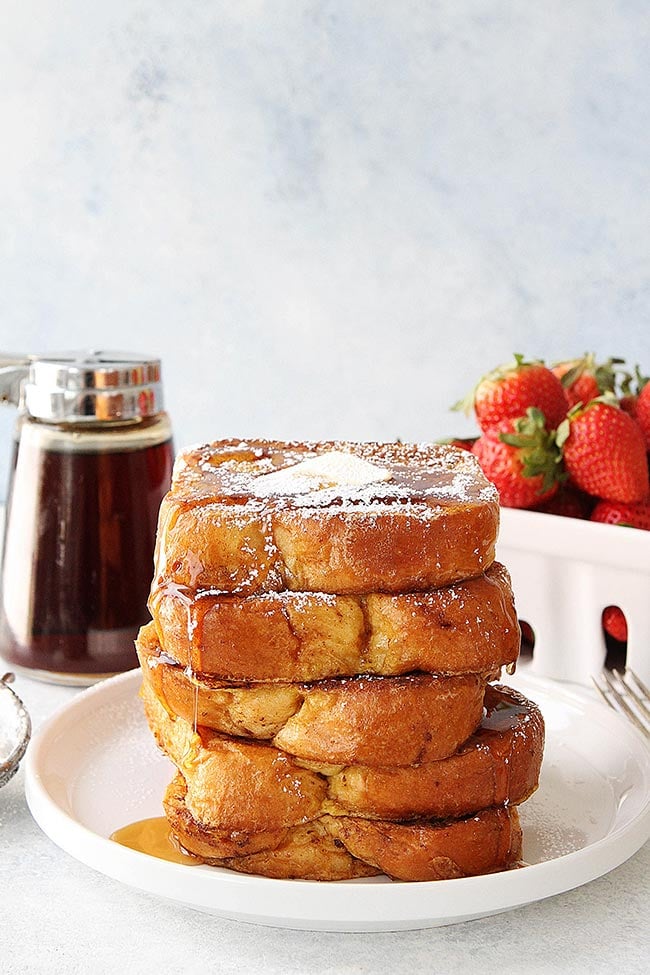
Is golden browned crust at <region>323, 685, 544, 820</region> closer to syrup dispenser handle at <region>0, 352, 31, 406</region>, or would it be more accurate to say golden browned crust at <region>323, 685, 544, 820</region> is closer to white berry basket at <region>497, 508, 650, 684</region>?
white berry basket at <region>497, 508, 650, 684</region>

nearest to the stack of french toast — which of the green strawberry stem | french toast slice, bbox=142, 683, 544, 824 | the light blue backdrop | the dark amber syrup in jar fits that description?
french toast slice, bbox=142, 683, 544, 824

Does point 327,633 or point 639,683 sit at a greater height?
point 327,633

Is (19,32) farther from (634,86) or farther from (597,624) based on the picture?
(597,624)

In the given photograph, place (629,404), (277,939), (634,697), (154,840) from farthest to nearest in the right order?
(629,404) → (634,697) → (154,840) → (277,939)

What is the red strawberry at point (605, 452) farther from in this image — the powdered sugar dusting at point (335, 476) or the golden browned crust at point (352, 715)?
the golden browned crust at point (352, 715)

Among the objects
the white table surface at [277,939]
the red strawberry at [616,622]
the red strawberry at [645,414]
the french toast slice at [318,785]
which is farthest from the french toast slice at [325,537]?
the red strawberry at [645,414]

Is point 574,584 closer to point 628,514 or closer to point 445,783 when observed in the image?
point 628,514

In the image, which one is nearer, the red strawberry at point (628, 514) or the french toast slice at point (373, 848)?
the french toast slice at point (373, 848)

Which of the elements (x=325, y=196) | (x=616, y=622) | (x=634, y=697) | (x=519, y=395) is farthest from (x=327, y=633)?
(x=325, y=196)
